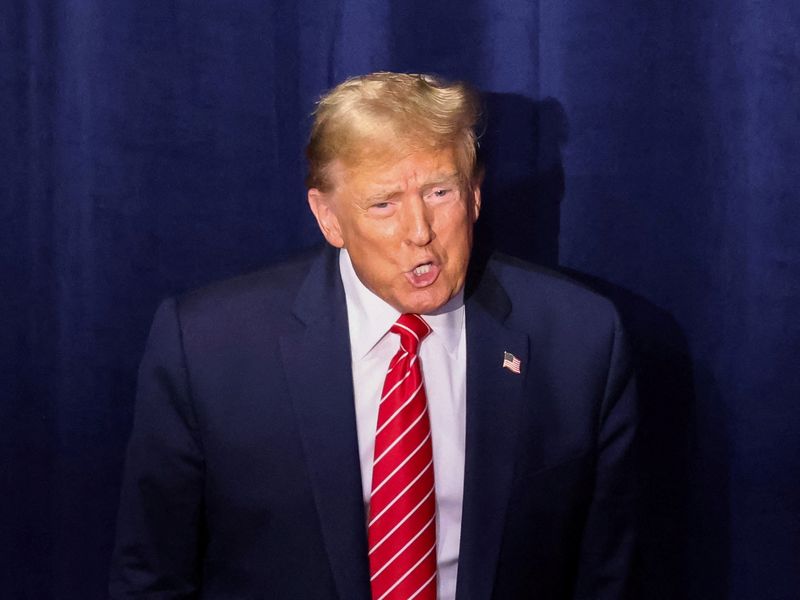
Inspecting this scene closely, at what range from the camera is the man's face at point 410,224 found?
147 cm

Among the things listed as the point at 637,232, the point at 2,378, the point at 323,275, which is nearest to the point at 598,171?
the point at 637,232

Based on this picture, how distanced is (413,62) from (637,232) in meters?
0.44

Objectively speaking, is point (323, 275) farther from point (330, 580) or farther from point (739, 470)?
point (739, 470)

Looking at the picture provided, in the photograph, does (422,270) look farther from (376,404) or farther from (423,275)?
(376,404)

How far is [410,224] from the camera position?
147cm

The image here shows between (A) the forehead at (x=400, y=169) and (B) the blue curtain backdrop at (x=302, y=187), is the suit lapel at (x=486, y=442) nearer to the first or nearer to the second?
(A) the forehead at (x=400, y=169)

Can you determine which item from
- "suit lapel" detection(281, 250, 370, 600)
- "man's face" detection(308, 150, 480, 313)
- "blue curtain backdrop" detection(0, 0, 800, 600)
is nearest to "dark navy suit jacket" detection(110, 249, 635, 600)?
"suit lapel" detection(281, 250, 370, 600)

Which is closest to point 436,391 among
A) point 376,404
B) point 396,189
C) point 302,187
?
point 376,404

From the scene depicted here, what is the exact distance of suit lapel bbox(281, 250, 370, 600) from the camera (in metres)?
1.55

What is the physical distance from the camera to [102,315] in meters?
1.84

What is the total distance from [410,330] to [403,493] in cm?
21


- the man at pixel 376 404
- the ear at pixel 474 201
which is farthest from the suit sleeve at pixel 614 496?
the ear at pixel 474 201

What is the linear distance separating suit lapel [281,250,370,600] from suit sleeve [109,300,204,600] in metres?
0.15

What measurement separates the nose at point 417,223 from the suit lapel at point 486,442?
0.20 m
